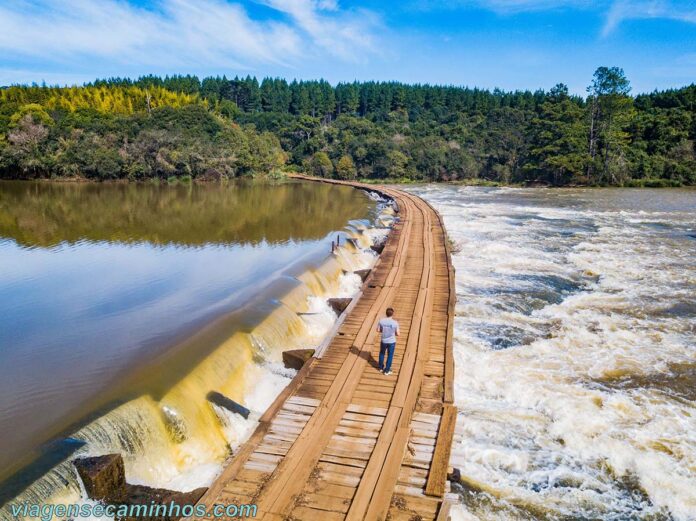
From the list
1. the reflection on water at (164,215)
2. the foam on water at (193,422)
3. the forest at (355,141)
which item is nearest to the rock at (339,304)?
the foam on water at (193,422)

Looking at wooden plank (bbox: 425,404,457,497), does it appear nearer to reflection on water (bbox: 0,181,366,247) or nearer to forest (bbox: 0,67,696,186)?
reflection on water (bbox: 0,181,366,247)

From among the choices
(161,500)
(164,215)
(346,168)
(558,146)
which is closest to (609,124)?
(558,146)

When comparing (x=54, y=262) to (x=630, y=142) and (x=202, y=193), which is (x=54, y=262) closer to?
(x=202, y=193)

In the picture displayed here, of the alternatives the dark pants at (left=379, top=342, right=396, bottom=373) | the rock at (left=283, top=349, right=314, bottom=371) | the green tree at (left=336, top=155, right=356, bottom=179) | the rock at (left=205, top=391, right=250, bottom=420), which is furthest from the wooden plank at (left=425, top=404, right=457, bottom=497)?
the green tree at (left=336, top=155, right=356, bottom=179)

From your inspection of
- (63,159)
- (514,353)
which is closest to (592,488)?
(514,353)

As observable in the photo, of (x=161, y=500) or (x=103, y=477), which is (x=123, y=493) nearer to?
(x=103, y=477)
